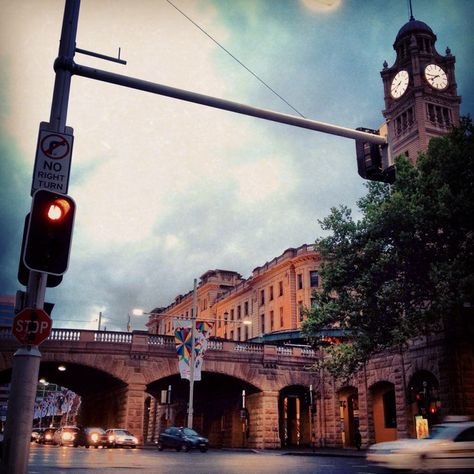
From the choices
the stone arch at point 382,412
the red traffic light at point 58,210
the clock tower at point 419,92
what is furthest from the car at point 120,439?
the clock tower at point 419,92

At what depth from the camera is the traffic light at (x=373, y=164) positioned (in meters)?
9.18

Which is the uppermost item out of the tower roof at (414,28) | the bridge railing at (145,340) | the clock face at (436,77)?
the tower roof at (414,28)

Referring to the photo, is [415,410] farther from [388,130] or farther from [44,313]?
[44,313]

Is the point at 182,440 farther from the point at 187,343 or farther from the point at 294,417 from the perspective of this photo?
the point at 294,417

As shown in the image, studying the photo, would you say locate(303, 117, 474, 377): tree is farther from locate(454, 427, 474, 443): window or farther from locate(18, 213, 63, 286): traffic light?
locate(18, 213, 63, 286): traffic light

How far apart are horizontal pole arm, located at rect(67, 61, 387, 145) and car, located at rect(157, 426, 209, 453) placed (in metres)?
26.5

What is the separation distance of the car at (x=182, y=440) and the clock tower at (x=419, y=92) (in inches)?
1777

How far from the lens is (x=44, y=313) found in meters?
5.92

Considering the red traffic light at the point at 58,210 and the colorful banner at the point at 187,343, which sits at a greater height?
the colorful banner at the point at 187,343

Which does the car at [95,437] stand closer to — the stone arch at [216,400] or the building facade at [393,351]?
the stone arch at [216,400]

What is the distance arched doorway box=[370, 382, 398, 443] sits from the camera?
37.3 metres

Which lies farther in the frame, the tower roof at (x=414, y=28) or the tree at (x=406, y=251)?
the tower roof at (x=414, y=28)

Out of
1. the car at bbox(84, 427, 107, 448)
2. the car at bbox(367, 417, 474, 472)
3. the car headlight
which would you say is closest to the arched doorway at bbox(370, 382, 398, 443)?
the car at bbox(84, 427, 107, 448)

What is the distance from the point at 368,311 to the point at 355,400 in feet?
61.9
